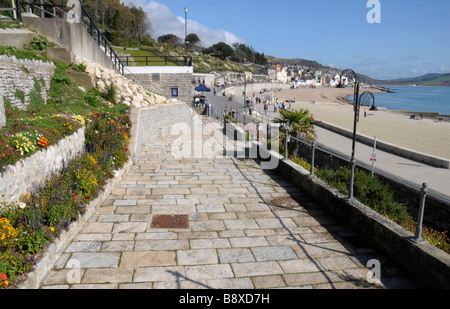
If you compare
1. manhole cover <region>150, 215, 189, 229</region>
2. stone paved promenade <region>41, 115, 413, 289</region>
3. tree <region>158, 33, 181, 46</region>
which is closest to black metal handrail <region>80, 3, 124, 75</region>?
stone paved promenade <region>41, 115, 413, 289</region>

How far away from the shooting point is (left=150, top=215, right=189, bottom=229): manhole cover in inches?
218

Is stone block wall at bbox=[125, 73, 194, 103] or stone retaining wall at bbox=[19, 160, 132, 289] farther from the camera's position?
stone block wall at bbox=[125, 73, 194, 103]

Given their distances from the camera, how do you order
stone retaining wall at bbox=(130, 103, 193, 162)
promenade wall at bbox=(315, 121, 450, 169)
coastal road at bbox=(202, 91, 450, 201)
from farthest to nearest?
promenade wall at bbox=(315, 121, 450, 169), coastal road at bbox=(202, 91, 450, 201), stone retaining wall at bbox=(130, 103, 193, 162)

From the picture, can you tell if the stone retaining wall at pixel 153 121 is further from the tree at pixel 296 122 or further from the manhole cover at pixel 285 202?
the tree at pixel 296 122

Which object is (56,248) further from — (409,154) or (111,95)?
(409,154)

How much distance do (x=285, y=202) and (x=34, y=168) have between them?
460 centimetres

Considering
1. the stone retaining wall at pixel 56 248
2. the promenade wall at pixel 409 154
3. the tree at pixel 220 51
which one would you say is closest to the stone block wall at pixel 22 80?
the stone retaining wall at pixel 56 248

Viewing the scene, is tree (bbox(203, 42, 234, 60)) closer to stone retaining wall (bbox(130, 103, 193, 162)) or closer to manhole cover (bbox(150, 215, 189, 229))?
stone retaining wall (bbox(130, 103, 193, 162))

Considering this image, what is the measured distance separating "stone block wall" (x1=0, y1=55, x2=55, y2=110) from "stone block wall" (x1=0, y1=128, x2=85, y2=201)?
6.53 feet

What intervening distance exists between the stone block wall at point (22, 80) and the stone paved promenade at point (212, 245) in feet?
11.6

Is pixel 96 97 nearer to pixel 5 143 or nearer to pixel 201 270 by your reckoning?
pixel 5 143

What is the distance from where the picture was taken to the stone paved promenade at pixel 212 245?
4.01 m
